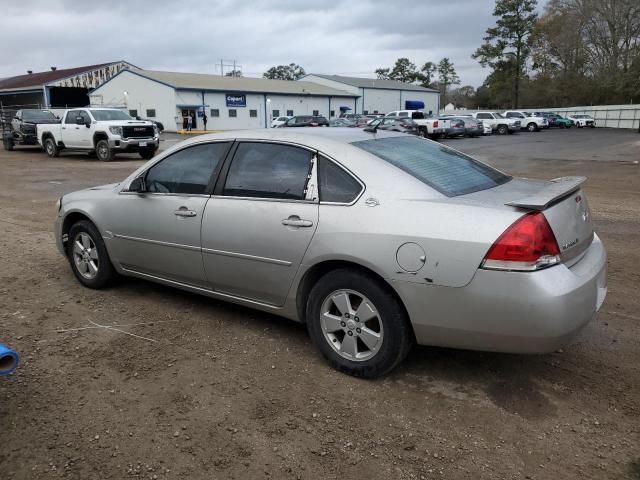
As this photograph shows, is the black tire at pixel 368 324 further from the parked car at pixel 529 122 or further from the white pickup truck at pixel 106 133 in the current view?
the parked car at pixel 529 122

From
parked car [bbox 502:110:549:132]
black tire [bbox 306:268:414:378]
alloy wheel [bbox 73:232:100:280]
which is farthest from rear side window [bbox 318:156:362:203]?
parked car [bbox 502:110:549:132]

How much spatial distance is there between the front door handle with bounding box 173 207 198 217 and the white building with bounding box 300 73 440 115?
2334 inches

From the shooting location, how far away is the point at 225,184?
4.16 m

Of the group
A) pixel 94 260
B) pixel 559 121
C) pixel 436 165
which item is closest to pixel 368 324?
pixel 436 165

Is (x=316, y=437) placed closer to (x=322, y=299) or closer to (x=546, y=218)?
(x=322, y=299)

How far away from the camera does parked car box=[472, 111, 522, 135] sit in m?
42.5

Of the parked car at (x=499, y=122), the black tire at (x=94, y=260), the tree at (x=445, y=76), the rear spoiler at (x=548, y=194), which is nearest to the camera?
the rear spoiler at (x=548, y=194)

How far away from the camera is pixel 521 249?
9.64 ft

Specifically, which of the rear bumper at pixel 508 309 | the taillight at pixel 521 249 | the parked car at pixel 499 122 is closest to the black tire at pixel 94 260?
the rear bumper at pixel 508 309

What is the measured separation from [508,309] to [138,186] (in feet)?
10.7

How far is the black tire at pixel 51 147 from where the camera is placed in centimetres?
2241

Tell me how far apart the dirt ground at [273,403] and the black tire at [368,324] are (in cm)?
12

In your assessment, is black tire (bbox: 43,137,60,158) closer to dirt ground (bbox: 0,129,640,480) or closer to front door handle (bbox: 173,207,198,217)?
dirt ground (bbox: 0,129,640,480)

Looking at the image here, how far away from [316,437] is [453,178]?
6.30ft
